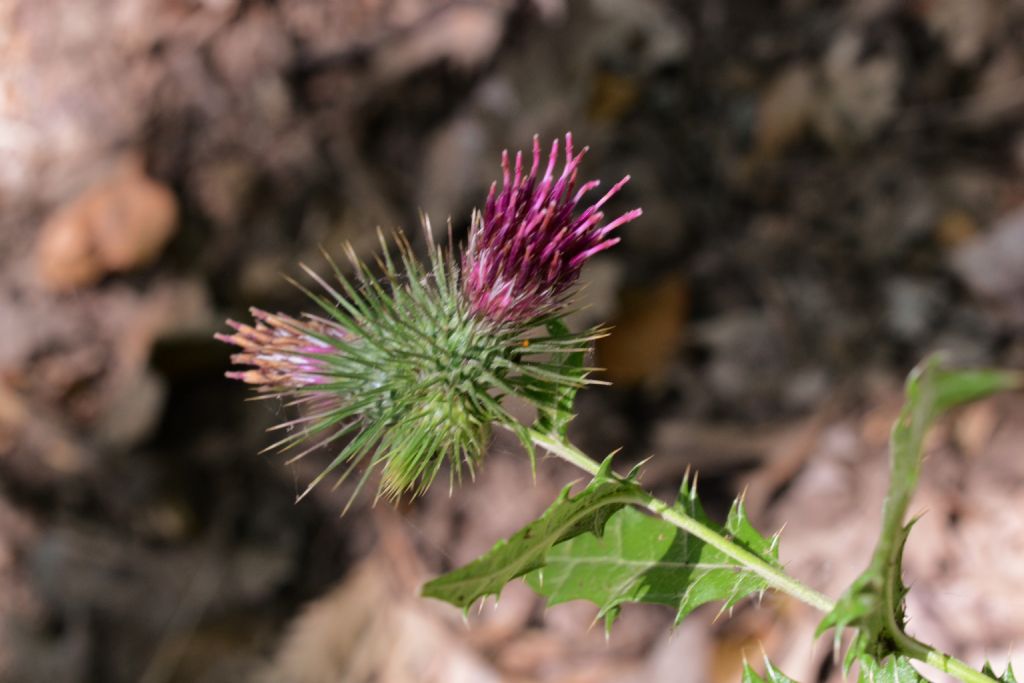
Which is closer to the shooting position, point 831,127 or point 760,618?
point 760,618

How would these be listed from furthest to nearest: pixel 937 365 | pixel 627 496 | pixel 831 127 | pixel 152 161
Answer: pixel 831 127 < pixel 152 161 < pixel 627 496 < pixel 937 365

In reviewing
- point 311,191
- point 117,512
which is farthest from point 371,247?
point 117,512

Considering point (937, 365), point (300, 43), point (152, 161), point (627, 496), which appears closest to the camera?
point (937, 365)

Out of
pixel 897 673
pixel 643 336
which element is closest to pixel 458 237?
pixel 643 336

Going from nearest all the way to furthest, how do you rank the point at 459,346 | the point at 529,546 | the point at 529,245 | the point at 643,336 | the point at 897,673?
the point at 529,546 < the point at 897,673 < the point at 529,245 < the point at 459,346 < the point at 643,336

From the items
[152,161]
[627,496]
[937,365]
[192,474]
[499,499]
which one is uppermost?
[152,161]

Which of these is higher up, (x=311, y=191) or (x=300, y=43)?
(x=300, y=43)

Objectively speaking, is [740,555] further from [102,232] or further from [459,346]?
[102,232]

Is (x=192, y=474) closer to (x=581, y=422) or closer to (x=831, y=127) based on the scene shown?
(x=581, y=422)
